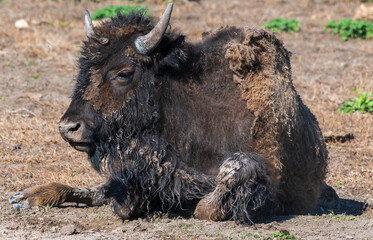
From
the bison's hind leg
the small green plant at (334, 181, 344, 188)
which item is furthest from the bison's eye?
the small green plant at (334, 181, 344, 188)

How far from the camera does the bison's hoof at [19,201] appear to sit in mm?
5784

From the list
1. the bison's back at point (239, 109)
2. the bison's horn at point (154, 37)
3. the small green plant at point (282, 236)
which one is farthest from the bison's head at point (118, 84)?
the small green plant at point (282, 236)

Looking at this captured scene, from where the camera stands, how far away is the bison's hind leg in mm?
5281

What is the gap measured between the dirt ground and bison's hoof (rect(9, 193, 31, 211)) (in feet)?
0.32

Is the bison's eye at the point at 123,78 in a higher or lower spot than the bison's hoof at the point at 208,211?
higher

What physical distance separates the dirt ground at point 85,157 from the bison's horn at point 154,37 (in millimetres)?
648

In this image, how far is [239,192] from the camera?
5.30 meters

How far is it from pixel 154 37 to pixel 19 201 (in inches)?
77.7

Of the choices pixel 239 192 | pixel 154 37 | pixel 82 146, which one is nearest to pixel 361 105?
pixel 239 192

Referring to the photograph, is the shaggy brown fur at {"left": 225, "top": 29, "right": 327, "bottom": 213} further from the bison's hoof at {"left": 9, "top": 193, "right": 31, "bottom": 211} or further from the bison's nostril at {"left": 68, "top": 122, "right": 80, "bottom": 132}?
the bison's hoof at {"left": 9, "top": 193, "right": 31, "bottom": 211}

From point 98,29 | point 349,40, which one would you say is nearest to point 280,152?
point 98,29

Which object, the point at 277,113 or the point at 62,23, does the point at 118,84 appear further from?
the point at 62,23

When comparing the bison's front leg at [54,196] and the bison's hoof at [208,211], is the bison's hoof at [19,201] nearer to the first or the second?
the bison's front leg at [54,196]

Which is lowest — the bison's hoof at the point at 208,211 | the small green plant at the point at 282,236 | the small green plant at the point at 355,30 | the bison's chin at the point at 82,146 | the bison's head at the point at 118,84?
the small green plant at the point at 282,236
